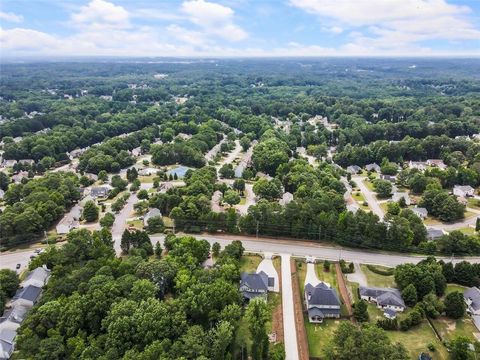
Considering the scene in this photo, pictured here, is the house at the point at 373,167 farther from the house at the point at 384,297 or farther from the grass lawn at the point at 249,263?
the house at the point at 384,297

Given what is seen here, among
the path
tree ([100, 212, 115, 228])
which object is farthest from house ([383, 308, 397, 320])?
tree ([100, 212, 115, 228])

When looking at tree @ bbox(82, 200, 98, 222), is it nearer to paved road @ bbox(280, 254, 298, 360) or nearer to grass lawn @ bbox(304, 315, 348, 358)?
paved road @ bbox(280, 254, 298, 360)

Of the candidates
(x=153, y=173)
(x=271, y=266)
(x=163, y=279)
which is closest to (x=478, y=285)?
(x=271, y=266)

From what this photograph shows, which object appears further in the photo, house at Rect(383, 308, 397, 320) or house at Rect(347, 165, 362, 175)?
house at Rect(347, 165, 362, 175)

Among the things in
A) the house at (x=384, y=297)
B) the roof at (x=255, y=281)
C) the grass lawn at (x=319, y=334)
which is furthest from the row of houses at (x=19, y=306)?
the house at (x=384, y=297)

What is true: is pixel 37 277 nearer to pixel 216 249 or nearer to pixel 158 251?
pixel 158 251

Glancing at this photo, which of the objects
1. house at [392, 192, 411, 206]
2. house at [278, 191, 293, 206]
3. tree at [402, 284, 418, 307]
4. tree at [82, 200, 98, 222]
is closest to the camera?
tree at [402, 284, 418, 307]
